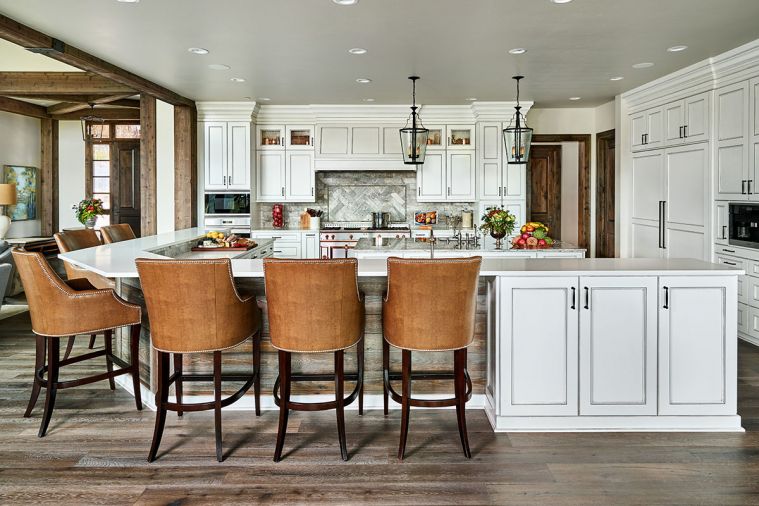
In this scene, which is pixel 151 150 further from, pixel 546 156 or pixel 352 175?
pixel 546 156

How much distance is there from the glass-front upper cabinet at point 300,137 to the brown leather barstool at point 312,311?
543 cm

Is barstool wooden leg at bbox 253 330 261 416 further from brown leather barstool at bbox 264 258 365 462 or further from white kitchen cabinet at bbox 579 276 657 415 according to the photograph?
white kitchen cabinet at bbox 579 276 657 415

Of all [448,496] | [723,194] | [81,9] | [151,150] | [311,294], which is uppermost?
[81,9]

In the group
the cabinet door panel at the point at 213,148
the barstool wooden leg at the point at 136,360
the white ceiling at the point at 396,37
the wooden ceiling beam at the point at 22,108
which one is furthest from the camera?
the wooden ceiling beam at the point at 22,108

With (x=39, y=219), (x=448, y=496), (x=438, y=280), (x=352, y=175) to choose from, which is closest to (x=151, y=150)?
(x=352, y=175)

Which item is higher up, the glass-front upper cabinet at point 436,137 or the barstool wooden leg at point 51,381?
the glass-front upper cabinet at point 436,137

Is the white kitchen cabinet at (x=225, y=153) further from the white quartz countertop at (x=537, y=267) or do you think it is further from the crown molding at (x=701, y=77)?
the crown molding at (x=701, y=77)

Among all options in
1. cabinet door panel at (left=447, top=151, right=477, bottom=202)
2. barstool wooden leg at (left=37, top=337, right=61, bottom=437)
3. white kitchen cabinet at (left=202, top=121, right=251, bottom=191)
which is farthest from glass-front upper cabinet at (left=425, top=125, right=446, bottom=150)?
barstool wooden leg at (left=37, top=337, right=61, bottom=437)

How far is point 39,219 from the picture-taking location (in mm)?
9938

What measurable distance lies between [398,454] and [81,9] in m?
3.54

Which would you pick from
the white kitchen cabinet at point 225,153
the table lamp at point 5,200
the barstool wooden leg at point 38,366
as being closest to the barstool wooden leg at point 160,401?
the barstool wooden leg at point 38,366

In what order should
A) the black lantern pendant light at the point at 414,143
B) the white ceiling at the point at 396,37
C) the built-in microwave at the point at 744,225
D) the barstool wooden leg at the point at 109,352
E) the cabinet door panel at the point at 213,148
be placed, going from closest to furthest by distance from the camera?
the barstool wooden leg at the point at 109,352 < the white ceiling at the point at 396,37 < the built-in microwave at the point at 744,225 < the black lantern pendant light at the point at 414,143 < the cabinet door panel at the point at 213,148

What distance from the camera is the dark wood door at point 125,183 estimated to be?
1012 centimetres

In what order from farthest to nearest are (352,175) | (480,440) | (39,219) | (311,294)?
(39,219), (352,175), (480,440), (311,294)
